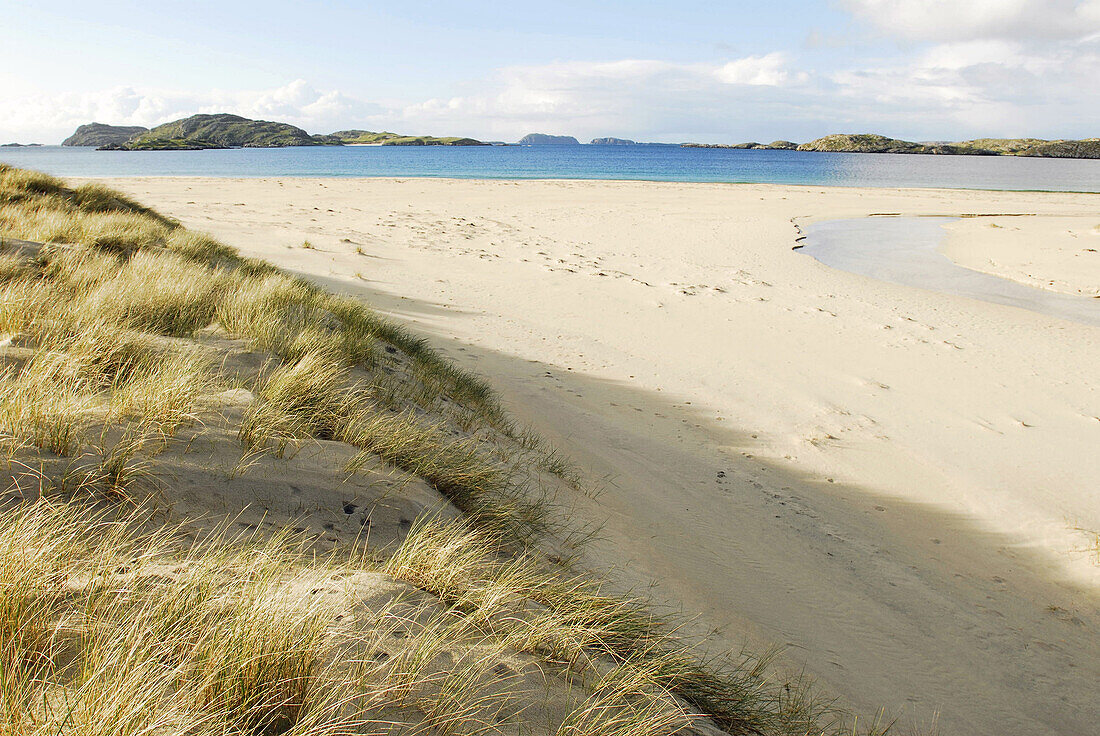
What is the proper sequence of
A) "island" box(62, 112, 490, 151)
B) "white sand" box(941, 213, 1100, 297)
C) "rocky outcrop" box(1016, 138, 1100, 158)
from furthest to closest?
"island" box(62, 112, 490, 151)
"rocky outcrop" box(1016, 138, 1100, 158)
"white sand" box(941, 213, 1100, 297)

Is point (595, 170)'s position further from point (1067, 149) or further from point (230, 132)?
point (230, 132)

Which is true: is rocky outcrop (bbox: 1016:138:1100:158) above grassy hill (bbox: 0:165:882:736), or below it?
above

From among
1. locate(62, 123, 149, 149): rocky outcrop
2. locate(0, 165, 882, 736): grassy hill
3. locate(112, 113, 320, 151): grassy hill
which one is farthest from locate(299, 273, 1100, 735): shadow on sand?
locate(62, 123, 149, 149): rocky outcrop

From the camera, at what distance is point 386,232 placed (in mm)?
15367

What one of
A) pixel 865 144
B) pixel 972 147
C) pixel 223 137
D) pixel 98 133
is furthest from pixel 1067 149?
pixel 98 133

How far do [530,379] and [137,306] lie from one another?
3.42 meters

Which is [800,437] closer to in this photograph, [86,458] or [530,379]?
[530,379]

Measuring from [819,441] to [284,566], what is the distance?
15.4 feet

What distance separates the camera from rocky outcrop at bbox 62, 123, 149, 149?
527 ft

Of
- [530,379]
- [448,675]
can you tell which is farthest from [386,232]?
[448,675]

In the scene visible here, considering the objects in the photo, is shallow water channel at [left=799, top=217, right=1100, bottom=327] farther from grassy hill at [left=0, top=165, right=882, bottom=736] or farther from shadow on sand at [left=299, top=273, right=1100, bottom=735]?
grassy hill at [left=0, top=165, right=882, bottom=736]

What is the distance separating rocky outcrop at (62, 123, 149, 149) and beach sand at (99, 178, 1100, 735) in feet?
625

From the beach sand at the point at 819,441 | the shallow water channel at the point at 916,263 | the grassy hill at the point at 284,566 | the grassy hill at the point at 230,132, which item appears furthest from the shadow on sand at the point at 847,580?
the grassy hill at the point at 230,132

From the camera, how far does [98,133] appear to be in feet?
547
